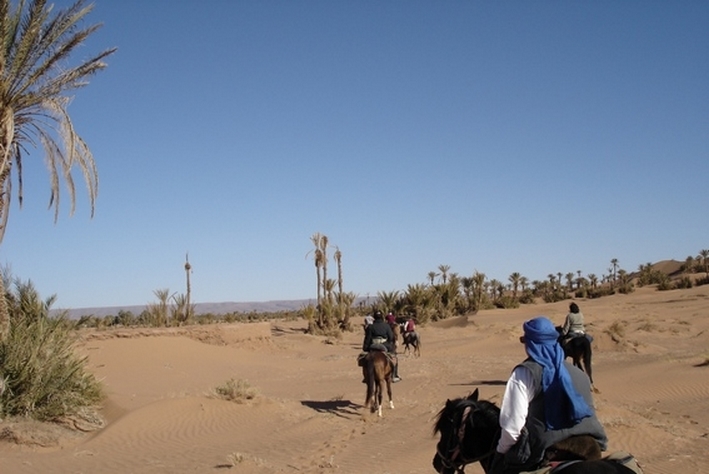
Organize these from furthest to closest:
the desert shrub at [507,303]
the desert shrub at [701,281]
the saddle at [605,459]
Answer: the desert shrub at [701,281]
the desert shrub at [507,303]
the saddle at [605,459]

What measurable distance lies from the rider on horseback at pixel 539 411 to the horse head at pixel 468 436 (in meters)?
0.23

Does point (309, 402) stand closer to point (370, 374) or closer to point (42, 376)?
point (370, 374)

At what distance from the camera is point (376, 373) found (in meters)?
14.5

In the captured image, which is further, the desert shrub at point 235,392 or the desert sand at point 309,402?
the desert shrub at point 235,392

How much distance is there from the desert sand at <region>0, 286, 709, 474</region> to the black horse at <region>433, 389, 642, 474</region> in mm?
5101

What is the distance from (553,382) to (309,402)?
12879 mm

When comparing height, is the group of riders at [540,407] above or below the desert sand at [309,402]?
above

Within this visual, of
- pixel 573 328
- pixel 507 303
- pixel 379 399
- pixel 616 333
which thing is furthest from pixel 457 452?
pixel 507 303

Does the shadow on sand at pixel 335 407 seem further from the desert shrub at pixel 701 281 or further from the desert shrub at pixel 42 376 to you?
the desert shrub at pixel 701 281

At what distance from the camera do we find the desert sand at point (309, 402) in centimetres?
1084

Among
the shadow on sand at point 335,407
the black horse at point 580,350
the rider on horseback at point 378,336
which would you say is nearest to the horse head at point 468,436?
the rider on horseback at point 378,336

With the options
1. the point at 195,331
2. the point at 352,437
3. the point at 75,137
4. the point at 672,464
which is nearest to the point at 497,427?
the point at 672,464

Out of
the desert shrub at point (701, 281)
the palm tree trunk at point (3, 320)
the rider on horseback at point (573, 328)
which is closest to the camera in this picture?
the palm tree trunk at point (3, 320)

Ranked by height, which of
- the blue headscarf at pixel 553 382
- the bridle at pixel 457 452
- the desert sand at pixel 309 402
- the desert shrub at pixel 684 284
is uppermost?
the desert shrub at pixel 684 284
